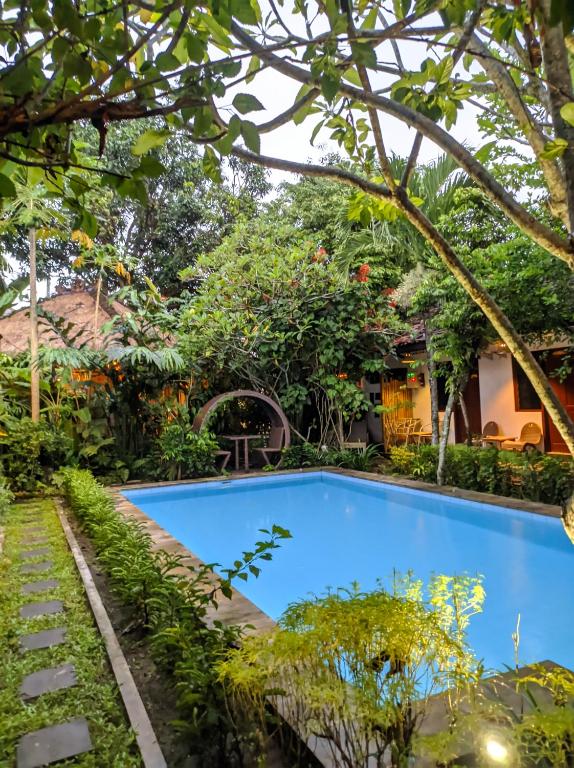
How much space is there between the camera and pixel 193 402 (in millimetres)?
12289

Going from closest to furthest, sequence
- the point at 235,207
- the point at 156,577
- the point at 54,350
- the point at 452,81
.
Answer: the point at 452,81, the point at 156,577, the point at 54,350, the point at 235,207

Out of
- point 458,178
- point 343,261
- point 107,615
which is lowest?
point 107,615

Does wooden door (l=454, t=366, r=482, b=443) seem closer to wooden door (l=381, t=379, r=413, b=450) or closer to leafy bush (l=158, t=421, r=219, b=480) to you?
wooden door (l=381, t=379, r=413, b=450)

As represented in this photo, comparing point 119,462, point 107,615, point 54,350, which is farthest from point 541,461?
point 54,350

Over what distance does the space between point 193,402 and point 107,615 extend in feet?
29.0

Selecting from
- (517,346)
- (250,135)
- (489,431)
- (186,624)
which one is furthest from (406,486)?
(250,135)

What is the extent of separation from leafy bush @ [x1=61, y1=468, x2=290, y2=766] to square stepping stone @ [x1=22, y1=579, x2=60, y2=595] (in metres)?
0.43

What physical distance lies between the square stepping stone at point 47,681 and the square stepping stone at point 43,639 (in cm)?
31

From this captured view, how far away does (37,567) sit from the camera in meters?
4.65

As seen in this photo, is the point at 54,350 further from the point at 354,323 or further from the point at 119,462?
the point at 354,323

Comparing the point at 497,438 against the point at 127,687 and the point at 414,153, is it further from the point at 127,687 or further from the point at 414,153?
the point at 127,687

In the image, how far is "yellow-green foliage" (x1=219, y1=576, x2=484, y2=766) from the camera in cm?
175

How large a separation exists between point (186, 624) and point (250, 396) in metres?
9.27

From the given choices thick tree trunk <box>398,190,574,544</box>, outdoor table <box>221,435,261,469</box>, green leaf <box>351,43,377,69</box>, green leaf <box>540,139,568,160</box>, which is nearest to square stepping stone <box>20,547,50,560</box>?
thick tree trunk <box>398,190,574,544</box>
